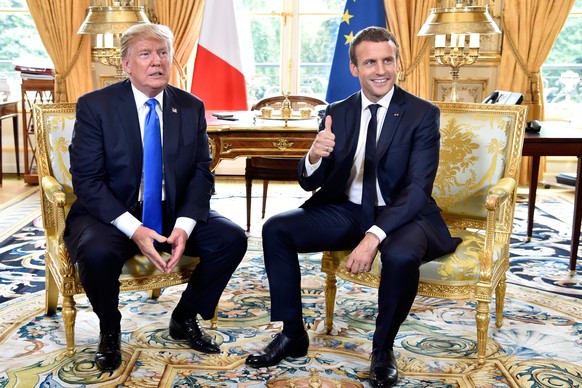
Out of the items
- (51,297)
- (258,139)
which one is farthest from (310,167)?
(51,297)

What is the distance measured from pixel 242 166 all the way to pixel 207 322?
365cm

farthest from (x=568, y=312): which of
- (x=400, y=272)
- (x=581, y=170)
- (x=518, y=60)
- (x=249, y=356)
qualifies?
(x=518, y=60)

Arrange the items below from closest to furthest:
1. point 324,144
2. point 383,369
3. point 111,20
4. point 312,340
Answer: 1. point 383,369
2. point 324,144
3. point 312,340
4. point 111,20

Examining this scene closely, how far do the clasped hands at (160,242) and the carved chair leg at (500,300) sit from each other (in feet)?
4.63

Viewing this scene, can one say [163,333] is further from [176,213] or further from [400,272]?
[400,272]

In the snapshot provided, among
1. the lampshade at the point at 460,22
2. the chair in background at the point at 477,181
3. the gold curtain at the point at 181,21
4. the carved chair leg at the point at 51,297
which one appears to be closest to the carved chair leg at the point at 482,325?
the chair in background at the point at 477,181

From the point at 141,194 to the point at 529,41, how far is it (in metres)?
4.36

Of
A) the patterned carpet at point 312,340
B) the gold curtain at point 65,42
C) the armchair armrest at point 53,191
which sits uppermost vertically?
the gold curtain at point 65,42

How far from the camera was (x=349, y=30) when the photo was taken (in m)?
6.03

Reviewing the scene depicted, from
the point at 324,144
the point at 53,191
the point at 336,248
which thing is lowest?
the point at 336,248

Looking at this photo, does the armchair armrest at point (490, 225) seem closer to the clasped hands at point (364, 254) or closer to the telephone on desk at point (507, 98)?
the clasped hands at point (364, 254)

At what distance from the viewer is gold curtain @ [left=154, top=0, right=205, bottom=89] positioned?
Result: 20.4 feet

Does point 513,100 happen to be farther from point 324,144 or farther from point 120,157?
point 120,157

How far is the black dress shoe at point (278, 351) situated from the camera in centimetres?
279
